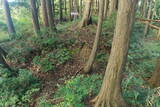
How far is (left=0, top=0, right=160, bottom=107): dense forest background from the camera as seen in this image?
2988mm

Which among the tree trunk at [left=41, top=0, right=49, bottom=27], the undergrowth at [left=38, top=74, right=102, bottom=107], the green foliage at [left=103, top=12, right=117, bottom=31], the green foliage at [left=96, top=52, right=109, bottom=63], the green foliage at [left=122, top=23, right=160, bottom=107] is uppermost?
the tree trunk at [left=41, top=0, right=49, bottom=27]

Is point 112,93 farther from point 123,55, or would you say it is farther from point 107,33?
point 107,33

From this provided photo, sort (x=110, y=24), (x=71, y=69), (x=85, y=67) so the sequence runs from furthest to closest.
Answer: (x=110, y=24) < (x=71, y=69) < (x=85, y=67)

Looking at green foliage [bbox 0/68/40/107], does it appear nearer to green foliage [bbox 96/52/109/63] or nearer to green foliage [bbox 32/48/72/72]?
green foliage [bbox 32/48/72/72]

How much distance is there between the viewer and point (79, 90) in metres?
4.01

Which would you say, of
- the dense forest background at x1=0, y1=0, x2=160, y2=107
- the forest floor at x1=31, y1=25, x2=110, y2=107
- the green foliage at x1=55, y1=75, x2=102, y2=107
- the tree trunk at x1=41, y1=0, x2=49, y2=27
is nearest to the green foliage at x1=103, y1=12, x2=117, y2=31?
the dense forest background at x1=0, y1=0, x2=160, y2=107

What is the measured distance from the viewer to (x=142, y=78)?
465cm

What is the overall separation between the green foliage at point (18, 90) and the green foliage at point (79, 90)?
90 cm

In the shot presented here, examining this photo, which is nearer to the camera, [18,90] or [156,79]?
[156,79]

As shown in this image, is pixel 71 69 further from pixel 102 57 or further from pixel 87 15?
pixel 87 15

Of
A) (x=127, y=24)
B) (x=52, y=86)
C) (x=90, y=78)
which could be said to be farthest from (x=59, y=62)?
(x=127, y=24)

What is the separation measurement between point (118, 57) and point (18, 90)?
10.7ft

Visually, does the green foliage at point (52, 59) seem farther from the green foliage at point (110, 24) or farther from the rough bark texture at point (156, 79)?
the rough bark texture at point (156, 79)

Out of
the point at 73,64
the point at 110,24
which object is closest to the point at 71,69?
the point at 73,64
